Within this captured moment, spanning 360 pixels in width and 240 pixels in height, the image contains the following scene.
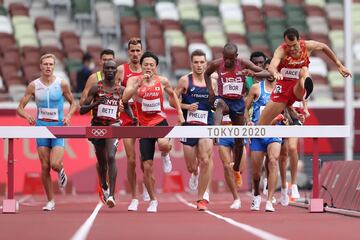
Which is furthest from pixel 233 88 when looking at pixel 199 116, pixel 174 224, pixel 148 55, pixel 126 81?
pixel 174 224

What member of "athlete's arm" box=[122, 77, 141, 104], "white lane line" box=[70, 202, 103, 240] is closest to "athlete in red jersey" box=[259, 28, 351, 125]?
"athlete's arm" box=[122, 77, 141, 104]

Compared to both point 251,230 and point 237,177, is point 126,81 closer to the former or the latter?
point 237,177

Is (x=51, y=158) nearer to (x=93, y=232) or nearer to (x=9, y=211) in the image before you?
(x=9, y=211)

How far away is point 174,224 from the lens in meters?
13.1

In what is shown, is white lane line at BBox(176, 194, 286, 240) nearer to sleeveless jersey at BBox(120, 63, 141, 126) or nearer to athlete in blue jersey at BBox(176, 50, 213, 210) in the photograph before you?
athlete in blue jersey at BBox(176, 50, 213, 210)

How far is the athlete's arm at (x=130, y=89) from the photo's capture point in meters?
16.2

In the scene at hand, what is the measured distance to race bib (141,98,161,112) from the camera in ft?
54.2

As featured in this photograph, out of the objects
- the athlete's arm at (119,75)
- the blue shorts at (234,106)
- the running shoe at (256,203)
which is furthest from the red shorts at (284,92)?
the athlete's arm at (119,75)

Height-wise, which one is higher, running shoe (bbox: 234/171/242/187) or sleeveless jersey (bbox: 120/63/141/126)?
sleeveless jersey (bbox: 120/63/141/126)

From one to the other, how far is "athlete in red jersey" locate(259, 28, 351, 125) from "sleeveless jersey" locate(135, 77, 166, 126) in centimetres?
183

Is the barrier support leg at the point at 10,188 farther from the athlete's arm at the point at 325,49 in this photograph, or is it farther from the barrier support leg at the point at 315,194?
the athlete's arm at the point at 325,49

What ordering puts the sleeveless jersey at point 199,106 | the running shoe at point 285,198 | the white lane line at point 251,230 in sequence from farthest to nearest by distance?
the running shoe at point 285,198
the sleeveless jersey at point 199,106
the white lane line at point 251,230

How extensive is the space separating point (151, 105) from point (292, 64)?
2355 mm

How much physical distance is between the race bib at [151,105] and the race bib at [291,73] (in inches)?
80.9
